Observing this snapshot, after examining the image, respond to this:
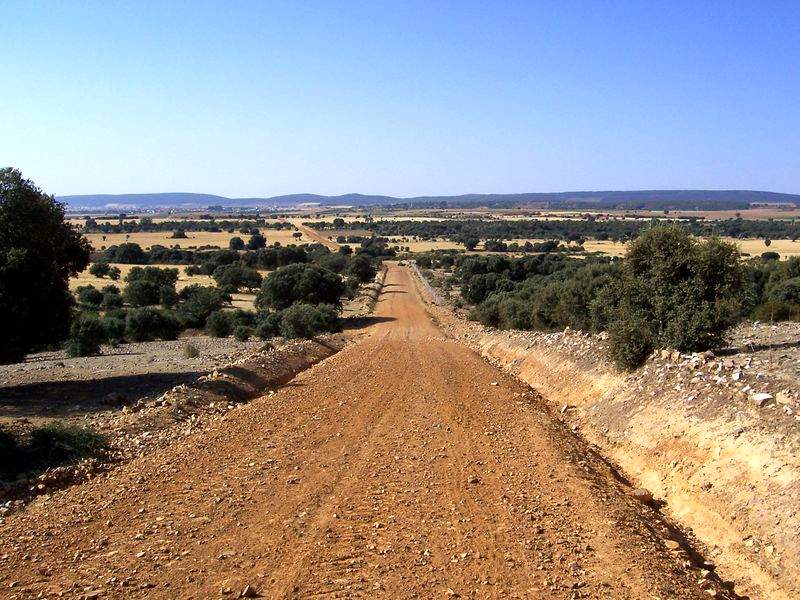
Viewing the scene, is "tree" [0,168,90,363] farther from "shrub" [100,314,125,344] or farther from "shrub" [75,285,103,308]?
"shrub" [75,285,103,308]

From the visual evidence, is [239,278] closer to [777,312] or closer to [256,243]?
[256,243]

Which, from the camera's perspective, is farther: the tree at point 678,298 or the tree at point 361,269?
the tree at point 361,269

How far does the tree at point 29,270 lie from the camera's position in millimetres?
20203

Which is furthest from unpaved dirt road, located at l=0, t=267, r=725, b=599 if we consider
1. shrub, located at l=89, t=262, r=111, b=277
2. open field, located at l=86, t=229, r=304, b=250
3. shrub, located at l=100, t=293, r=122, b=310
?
open field, located at l=86, t=229, r=304, b=250

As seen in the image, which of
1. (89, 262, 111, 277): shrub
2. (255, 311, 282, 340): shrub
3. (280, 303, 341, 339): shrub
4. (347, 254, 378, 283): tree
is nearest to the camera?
(280, 303, 341, 339): shrub

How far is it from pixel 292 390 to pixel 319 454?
266 inches

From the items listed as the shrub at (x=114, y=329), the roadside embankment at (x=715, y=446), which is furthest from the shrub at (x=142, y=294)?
the roadside embankment at (x=715, y=446)

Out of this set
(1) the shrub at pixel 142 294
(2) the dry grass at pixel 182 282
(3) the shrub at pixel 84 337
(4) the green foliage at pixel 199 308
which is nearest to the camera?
(3) the shrub at pixel 84 337

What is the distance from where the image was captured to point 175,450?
12109mm

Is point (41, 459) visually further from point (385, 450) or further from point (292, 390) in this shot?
point (292, 390)

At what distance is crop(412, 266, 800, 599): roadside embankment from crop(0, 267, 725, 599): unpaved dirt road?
0.78 m

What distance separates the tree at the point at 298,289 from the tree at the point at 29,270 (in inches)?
1312

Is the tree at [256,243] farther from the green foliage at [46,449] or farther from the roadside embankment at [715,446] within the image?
the green foliage at [46,449]

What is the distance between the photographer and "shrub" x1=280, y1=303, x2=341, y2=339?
125 ft
